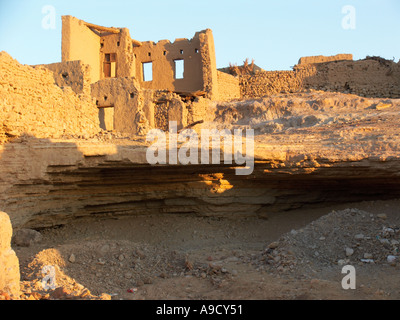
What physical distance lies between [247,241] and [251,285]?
3070 millimetres

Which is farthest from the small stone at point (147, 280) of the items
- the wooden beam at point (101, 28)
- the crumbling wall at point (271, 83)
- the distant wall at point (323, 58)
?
the distant wall at point (323, 58)

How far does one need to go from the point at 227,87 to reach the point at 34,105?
1205cm

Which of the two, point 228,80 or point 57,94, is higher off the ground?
point 228,80

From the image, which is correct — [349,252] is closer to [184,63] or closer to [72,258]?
[72,258]

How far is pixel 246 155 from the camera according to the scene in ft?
23.6

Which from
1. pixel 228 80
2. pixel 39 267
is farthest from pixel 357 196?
pixel 228 80

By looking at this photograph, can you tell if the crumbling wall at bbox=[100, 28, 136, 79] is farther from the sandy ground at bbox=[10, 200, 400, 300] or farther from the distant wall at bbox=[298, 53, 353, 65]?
the sandy ground at bbox=[10, 200, 400, 300]

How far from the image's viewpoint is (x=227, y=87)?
58.9ft

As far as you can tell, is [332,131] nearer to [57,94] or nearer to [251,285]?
[251,285]

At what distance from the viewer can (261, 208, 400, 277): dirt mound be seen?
5.75 metres

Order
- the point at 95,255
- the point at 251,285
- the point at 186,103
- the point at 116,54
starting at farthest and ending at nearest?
1. the point at 116,54
2. the point at 186,103
3. the point at 95,255
4. the point at 251,285

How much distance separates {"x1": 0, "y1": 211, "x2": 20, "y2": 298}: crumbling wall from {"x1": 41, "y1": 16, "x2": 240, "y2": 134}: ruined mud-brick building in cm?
826

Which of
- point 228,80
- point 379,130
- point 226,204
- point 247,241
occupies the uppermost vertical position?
point 228,80

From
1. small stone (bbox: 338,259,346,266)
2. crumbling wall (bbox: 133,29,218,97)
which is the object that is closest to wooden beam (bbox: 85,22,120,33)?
crumbling wall (bbox: 133,29,218,97)
